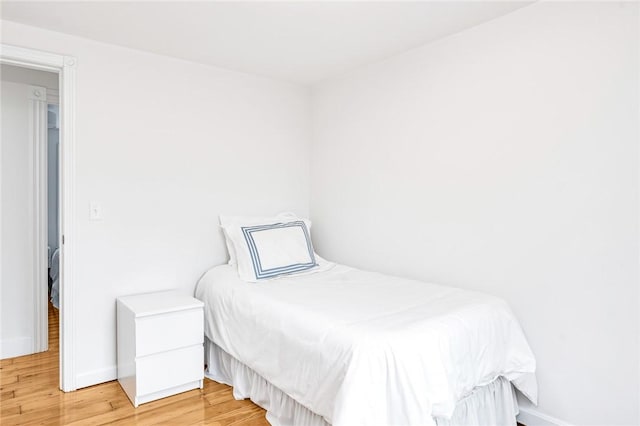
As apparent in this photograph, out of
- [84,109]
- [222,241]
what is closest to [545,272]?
[222,241]

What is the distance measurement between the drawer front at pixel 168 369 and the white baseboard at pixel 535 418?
1955 mm

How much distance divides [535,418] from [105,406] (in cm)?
248

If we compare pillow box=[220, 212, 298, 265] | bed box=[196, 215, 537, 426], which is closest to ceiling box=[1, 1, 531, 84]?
pillow box=[220, 212, 298, 265]

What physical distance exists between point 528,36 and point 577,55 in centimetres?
30

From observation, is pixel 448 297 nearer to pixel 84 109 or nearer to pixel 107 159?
pixel 107 159

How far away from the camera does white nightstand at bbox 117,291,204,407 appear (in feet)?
7.91

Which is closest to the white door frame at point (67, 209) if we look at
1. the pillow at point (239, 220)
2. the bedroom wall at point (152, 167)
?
the bedroom wall at point (152, 167)

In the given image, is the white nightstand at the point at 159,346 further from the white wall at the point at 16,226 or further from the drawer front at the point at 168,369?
the white wall at the point at 16,226

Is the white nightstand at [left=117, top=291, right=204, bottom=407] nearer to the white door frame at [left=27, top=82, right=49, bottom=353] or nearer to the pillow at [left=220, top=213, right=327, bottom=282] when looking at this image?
the pillow at [left=220, top=213, right=327, bottom=282]

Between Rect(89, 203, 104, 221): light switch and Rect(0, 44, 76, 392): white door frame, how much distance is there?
0.10 metres

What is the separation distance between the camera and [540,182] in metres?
2.18

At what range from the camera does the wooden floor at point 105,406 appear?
2.25 meters

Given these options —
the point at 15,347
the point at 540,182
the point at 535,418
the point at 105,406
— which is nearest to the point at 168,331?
the point at 105,406

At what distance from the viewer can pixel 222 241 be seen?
10.7 feet
